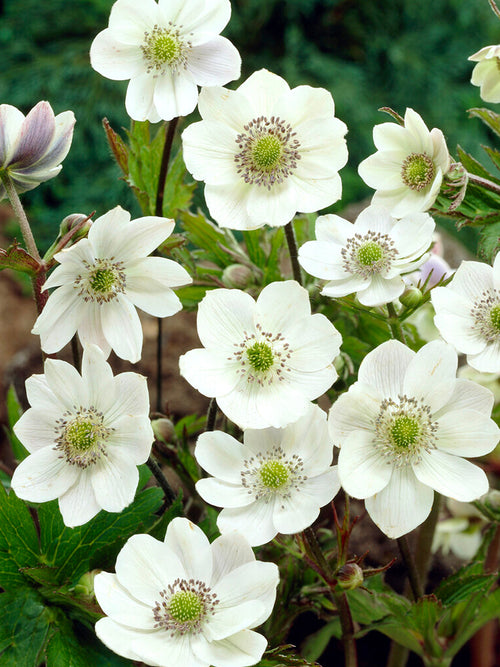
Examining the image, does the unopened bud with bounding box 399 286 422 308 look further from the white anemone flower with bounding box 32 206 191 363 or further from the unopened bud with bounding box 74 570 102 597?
the unopened bud with bounding box 74 570 102 597

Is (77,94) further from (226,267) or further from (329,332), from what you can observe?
(329,332)

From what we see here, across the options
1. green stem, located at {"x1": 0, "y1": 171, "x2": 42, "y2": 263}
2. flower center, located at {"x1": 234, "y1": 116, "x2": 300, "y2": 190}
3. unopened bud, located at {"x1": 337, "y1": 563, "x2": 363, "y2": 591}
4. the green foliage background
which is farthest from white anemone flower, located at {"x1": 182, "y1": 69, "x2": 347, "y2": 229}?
the green foliage background

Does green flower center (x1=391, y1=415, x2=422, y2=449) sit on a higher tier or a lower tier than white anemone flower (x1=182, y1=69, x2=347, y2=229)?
lower

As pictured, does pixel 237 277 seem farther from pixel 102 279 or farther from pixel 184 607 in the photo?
Result: pixel 184 607

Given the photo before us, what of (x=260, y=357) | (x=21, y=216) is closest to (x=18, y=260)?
(x=21, y=216)

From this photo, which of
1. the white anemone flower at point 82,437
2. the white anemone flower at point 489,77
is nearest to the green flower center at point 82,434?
the white anemone flower at point 82,437
